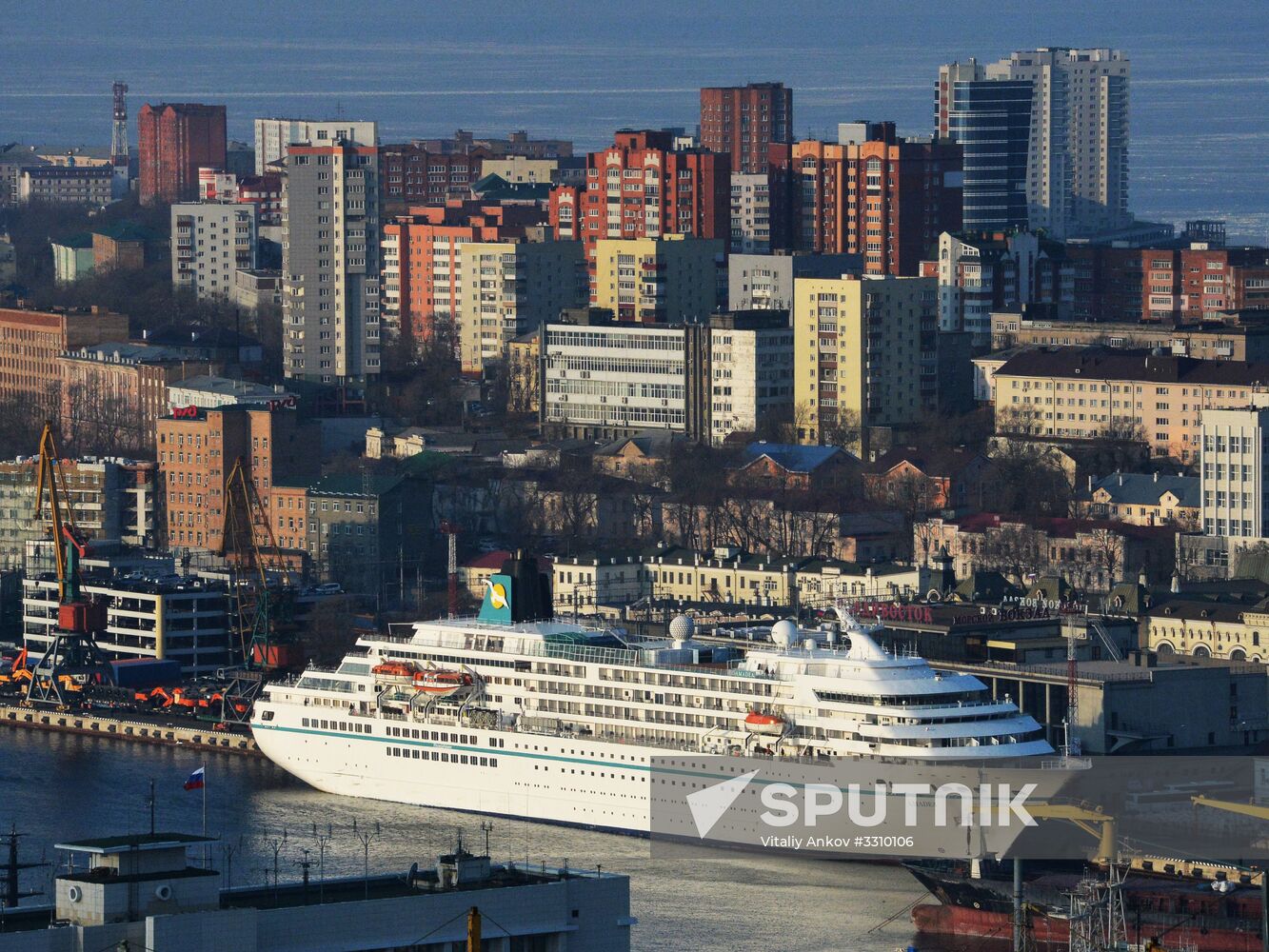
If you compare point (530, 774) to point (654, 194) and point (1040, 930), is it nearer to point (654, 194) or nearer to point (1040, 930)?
point (1040, 930)

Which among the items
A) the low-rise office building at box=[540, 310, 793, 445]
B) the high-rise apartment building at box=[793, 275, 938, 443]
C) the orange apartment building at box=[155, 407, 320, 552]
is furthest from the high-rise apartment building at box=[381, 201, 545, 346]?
the orange apartment building at box=[155, 407, 320, 552]

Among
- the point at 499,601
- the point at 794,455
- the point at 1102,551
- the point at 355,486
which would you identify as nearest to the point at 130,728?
the point at 499,601

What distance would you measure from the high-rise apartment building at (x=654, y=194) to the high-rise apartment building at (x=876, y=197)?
2.24 meters

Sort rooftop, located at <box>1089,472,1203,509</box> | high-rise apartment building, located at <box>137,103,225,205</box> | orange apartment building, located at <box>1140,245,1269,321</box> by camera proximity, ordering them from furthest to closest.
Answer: high-rise apartment building, located at <box>137,103,225,205</box>, orange apartment building, located at <box>1140,245,1269,321</box>, rooftop, located at <box>1089,472,1203,509</box>

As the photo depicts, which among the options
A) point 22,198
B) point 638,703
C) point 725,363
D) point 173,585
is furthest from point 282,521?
point 22,198

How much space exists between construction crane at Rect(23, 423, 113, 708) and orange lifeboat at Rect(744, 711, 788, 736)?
12800 millimetres

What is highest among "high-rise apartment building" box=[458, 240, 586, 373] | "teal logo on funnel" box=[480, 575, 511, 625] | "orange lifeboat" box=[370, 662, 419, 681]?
"high-rise apartment building" box=[458, 240, 586, 373]

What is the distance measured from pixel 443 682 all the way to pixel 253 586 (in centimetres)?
915

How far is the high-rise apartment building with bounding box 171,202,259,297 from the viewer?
101562 millimetres

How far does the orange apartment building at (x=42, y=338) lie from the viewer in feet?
278

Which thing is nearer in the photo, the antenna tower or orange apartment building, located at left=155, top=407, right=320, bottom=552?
orange apartment building, located at left=155, top=407, right=320, bottom=552

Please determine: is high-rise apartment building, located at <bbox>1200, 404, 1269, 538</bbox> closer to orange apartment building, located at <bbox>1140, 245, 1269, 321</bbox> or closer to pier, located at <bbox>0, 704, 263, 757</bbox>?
pier, located at <bbox>0, 704, 263, 757</bbox>

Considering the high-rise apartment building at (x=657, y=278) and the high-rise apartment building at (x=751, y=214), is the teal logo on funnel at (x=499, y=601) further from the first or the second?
the high-rise apartment building at (x=751, y=214)

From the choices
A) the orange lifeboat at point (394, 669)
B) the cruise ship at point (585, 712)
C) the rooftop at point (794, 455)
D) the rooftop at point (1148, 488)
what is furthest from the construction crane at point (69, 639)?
the rooftop at point (1148, 488)
